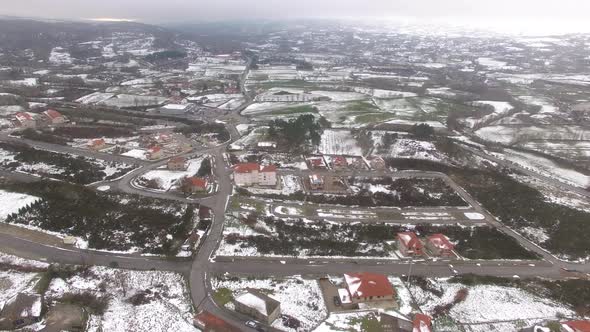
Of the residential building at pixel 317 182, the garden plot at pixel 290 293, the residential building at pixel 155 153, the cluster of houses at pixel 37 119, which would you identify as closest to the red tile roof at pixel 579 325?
the garden plot at pixel 290 293

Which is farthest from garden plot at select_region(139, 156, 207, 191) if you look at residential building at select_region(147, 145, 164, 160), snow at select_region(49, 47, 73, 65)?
snow at select_region(49, 47, 73, 65)

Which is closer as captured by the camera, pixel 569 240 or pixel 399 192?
pixel 569 240

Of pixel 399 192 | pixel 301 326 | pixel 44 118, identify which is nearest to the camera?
pixel 301 326

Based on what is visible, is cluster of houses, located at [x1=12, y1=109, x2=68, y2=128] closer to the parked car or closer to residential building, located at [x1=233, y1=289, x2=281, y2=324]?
residential building, located at [x1=233, y1=289, x2=281, y2=324]

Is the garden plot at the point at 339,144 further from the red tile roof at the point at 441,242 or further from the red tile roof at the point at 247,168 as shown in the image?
the red tile roof at the point at 441,242

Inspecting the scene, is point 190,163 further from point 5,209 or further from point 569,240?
point 569,240

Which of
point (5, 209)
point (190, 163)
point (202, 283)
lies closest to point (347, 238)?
point (202, 283)
